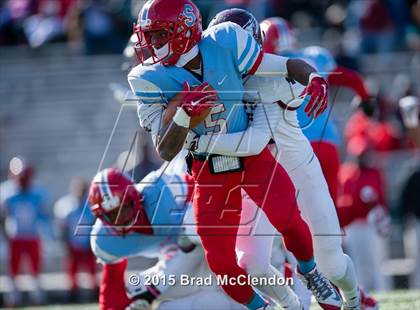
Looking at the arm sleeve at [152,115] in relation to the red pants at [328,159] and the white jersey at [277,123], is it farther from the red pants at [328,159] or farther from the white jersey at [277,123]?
the red pants at [328,159]

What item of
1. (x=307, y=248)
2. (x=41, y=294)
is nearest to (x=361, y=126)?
(x=41, y=294)

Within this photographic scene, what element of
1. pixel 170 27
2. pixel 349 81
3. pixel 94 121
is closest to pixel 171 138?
pixel 170 27

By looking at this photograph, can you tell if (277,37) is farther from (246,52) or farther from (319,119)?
(246,52)

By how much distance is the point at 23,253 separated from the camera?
36.3ft

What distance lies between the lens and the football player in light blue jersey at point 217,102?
502cm

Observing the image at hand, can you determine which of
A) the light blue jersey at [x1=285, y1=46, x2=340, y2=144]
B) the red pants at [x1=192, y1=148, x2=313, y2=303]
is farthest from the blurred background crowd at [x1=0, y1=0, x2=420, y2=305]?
the red pants at [x1=192, y1=148, x2=313, y2=303]

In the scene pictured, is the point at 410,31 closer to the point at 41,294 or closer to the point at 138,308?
the point at 41,294

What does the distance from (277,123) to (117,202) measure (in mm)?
1139

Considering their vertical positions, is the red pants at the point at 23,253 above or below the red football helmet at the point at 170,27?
below

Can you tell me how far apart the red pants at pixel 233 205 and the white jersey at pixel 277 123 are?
95mm

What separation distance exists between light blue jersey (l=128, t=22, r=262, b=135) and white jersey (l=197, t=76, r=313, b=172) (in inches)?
4.9

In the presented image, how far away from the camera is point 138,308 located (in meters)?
6.50

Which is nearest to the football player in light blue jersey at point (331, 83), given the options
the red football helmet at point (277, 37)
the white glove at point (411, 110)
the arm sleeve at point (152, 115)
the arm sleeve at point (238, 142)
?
the red football helmet at point (277, 37)

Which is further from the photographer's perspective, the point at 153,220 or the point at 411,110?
the point at 411,110
